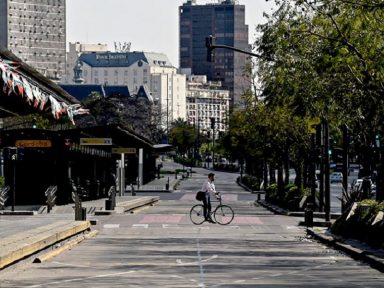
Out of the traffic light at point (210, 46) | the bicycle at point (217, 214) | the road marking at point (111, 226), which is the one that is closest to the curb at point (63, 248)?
the road marking at point (111, 226)

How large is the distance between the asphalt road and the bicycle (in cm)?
515

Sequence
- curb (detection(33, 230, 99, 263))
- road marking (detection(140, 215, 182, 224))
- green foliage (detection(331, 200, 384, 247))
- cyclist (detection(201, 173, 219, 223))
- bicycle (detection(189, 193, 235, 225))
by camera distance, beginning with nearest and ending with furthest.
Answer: curb (detection(33, 230, 99, 263)) < green foliage (detection(331, 200, 384, 247)) < cyclist (detection(201, 173, 219, 223)) < bicycle (detection(189, 193, 235, 225)) < road marking (detection(140, 215, 182, 224))

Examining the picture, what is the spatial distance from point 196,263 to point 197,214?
77.1 ft

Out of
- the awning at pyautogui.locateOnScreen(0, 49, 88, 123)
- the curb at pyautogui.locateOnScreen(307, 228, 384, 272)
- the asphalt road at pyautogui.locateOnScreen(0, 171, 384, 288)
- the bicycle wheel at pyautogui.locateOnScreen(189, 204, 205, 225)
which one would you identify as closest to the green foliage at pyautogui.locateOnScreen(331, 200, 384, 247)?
the curb at pyautogui.locateOnScreen(307, 228, 384, 272)

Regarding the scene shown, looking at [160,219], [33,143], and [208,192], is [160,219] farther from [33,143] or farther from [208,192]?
[33,143]

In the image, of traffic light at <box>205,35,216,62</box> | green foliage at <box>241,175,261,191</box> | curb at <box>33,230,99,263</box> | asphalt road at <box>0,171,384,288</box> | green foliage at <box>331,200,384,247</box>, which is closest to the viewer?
asphalt road at <box>0,171,384,288</box>

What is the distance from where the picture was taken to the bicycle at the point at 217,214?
161 feet

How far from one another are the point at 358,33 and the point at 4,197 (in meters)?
31.3

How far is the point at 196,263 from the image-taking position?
85.7 feet

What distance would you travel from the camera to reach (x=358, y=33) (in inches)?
1188

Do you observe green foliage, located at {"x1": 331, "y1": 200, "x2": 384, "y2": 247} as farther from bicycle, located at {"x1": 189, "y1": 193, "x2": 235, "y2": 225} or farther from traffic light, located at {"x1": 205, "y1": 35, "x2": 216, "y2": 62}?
bicycle, located at {"x1": 189, "y1": 193, "x2": 235, "y2": 225}

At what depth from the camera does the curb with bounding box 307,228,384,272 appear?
81.7 feet

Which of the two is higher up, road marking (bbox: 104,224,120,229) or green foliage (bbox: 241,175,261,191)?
green foliage (bbox: 241,175,261,191)

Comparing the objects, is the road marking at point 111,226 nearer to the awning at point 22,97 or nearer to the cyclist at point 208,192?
the cyclist at point 208,192
